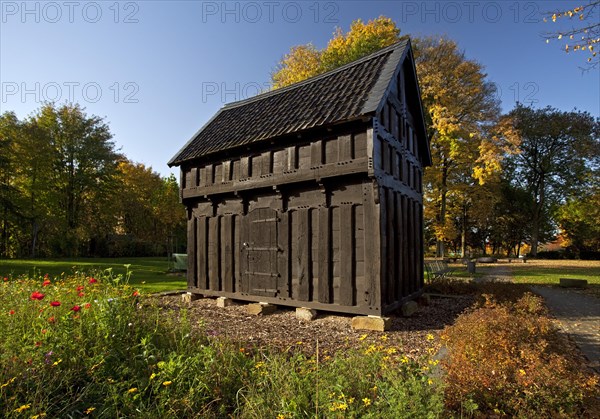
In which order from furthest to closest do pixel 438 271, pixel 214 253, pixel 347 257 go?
1. pixel 438 271
2. pixel 214 253
3. pixel 347 257

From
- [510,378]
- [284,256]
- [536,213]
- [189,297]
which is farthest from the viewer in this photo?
[536,213]

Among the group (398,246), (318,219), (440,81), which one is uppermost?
(440,81)

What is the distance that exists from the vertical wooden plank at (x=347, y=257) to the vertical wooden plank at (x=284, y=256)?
174 centimetres

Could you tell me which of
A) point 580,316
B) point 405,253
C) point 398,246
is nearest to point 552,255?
point 580,316

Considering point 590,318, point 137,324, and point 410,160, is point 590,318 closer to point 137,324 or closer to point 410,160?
point 410,160

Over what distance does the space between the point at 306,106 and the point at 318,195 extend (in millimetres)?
2948

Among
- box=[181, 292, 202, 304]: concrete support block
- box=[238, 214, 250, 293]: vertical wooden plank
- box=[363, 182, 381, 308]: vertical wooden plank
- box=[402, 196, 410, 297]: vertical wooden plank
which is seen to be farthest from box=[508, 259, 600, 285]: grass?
box=[181, 292, 202, 304]: concrete support block

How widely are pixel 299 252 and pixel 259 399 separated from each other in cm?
579

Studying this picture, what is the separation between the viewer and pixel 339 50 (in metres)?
22.6

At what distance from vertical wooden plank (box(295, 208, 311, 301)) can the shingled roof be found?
239 centimetres

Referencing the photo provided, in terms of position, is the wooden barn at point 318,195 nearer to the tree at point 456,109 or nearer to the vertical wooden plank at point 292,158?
the vertical wooden plank at point 292,158

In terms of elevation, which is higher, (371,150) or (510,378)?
(371,150)

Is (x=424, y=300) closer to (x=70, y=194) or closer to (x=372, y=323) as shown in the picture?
(x=372, y=323)

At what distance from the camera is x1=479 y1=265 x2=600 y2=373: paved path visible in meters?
6.57
